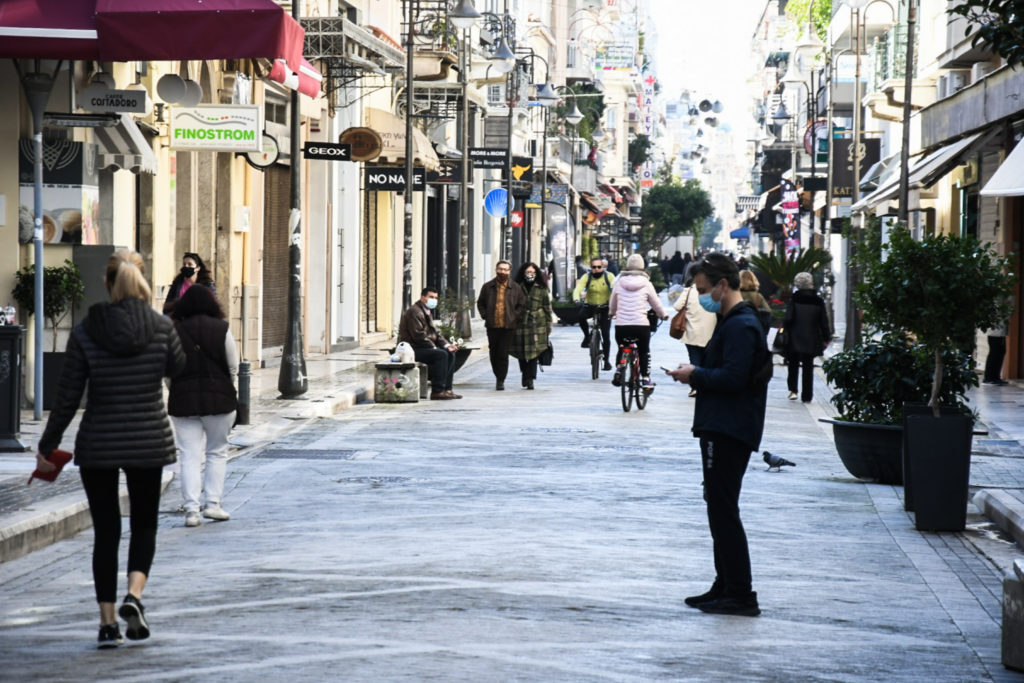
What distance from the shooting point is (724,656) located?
731cm

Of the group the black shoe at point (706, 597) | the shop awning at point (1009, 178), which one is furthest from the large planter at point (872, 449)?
the shop awning at point (1009, 178)

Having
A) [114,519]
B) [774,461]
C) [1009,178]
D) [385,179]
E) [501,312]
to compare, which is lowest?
[774,461]

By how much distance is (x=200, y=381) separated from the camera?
36.4ft

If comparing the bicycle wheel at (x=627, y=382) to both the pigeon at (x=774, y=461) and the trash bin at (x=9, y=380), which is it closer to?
the pigeon at (x=774, y=461)

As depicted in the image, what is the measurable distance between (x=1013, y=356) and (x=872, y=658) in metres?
21.9

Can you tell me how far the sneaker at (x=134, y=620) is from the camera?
24.4ft

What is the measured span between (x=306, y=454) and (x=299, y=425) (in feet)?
9.05

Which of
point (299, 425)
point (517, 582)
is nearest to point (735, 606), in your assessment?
point (517, 582)

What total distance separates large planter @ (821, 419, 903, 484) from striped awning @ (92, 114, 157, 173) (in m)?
9.54

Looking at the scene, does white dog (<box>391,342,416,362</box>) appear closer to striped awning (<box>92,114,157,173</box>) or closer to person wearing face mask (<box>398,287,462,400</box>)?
person wearing face mask (<box>398,287,462,400</box>)

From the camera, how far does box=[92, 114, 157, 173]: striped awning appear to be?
19.7 metres

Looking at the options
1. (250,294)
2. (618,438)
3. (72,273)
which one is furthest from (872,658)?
(250,294)

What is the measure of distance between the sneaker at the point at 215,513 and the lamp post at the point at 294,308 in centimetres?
942

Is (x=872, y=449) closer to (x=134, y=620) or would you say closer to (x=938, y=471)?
(x=938, y=471)
